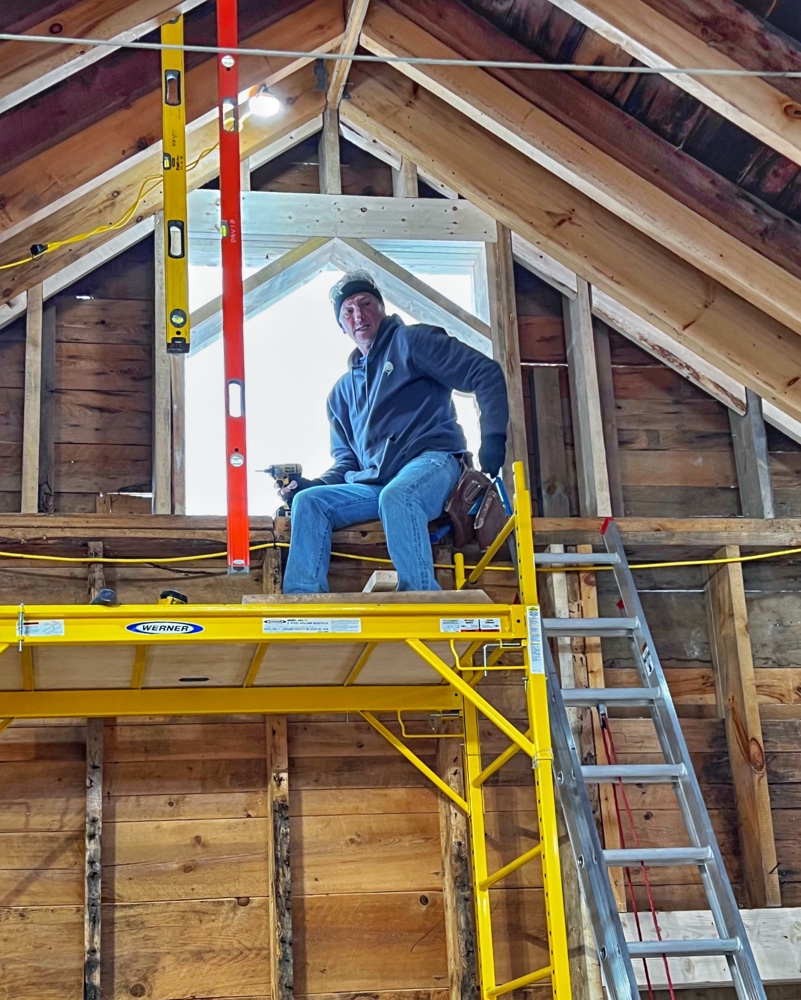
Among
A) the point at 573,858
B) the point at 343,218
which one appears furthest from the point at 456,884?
the point at 343,218

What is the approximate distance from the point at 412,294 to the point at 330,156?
0.77m

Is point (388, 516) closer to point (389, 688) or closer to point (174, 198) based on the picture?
point (389, 688)

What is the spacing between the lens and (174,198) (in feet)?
12.9

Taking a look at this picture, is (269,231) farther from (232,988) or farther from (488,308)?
(232,988)

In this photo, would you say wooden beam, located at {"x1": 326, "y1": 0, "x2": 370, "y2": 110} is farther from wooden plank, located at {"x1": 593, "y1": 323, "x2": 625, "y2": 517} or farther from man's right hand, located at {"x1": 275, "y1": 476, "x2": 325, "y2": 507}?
man's right hand, located at {"x1": 275, "y1": 476, "x2": 325, "y2": 507}

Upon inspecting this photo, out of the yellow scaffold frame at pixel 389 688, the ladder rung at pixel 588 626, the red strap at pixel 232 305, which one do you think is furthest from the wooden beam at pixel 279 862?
the ladder rung at pixel 588 626

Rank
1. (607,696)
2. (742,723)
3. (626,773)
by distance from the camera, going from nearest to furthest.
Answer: (626,773)
(607,696)
(742,723)

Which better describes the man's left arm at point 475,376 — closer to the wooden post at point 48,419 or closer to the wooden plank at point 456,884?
the wooden plank at point 456,884

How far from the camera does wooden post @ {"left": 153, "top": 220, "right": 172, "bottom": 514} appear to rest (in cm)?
477

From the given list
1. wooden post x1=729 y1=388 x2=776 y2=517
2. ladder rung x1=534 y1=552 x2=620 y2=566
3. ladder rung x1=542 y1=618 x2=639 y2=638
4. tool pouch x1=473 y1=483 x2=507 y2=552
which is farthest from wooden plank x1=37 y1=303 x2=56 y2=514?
Result: wooden post x1=729 y1=388 x2=776 y2=517

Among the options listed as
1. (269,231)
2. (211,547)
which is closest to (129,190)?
(269,231)

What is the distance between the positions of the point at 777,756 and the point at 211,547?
2.31 metres

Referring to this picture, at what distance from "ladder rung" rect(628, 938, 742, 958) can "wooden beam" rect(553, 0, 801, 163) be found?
2370 mm

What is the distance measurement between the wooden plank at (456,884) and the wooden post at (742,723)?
1.05 meters
